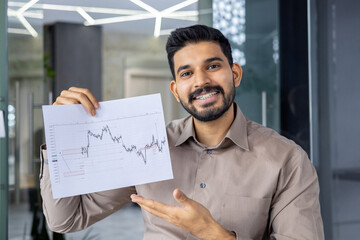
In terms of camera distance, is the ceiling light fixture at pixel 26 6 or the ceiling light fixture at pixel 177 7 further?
the ceiling light fixture at pixel 177 7

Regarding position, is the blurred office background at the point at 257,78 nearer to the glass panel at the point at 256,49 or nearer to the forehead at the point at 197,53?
the glass panel at the point at 256,49

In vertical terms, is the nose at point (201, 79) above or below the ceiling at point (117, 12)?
below

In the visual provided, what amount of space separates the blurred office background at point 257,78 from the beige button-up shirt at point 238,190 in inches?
48.3

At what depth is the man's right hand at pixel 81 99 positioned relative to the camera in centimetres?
129

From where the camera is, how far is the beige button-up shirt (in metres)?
1.31

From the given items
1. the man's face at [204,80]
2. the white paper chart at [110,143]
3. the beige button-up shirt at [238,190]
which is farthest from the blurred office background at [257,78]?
the man's face at [204,80]

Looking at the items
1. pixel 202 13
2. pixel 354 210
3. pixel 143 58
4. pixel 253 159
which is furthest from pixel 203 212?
pixel 143 58

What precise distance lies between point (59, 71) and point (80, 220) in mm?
3715

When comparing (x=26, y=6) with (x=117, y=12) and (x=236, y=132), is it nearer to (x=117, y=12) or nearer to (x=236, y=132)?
(x=117, y=12)

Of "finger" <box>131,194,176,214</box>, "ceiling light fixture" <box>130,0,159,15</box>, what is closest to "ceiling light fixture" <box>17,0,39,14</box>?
"ceiling light fixture" <box>130,0,159,15</box>

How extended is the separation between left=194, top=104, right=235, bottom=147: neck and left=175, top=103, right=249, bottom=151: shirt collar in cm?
3

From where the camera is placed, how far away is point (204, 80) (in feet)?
4.51

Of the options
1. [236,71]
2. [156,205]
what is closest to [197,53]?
[236,71]

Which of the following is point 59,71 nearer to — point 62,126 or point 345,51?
point 345,51
